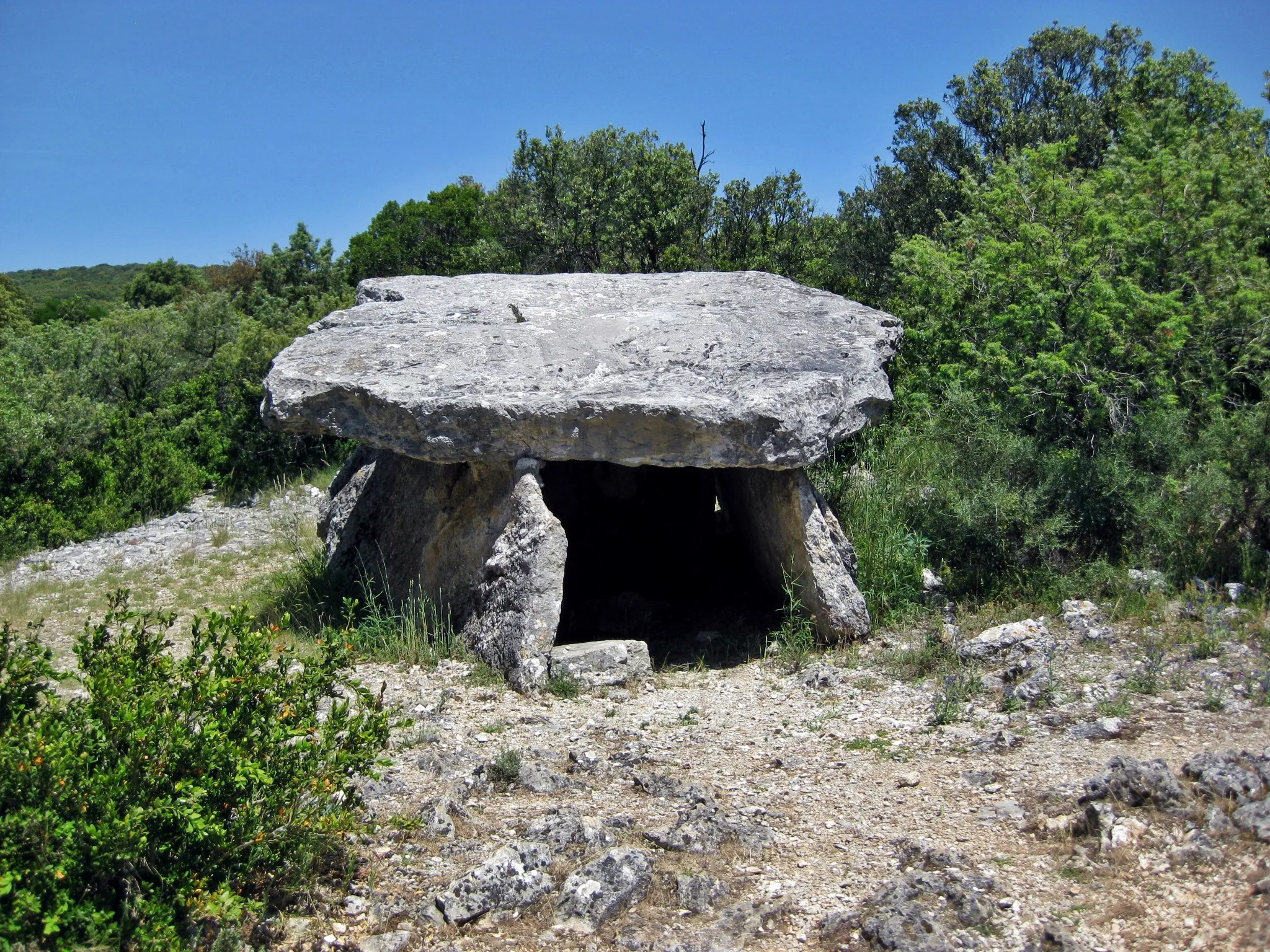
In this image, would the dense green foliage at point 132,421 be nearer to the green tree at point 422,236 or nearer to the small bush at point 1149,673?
the green tree at point 422,236

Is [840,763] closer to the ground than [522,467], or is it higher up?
closer to the ground

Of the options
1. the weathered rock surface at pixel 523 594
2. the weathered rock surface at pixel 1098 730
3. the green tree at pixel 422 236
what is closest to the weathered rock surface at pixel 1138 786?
the weathered rock surface at pixel 1098 730

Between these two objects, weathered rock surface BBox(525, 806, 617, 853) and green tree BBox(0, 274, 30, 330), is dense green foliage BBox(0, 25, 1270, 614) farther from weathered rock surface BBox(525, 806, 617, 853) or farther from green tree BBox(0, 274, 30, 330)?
green tree BBox(0, 274, 30, 330)

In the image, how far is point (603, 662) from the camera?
21.4ft

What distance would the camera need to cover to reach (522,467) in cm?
678

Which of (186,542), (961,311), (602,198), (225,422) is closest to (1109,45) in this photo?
(602,198)

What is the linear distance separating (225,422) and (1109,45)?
17.7 metres

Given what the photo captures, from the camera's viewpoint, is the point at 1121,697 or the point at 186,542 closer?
the point at 1121,697

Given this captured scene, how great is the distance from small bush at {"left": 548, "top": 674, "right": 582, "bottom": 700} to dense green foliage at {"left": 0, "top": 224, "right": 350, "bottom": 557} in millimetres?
6253

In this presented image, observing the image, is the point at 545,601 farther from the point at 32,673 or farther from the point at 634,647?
the point at 32,673

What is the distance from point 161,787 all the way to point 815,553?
14.5 ft

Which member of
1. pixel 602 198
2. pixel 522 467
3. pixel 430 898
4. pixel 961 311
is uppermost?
pixel 602 198

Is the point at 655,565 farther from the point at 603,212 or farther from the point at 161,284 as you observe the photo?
the point at 161,284

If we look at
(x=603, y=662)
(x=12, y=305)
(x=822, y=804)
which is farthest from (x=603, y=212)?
(x=12, y=305)
